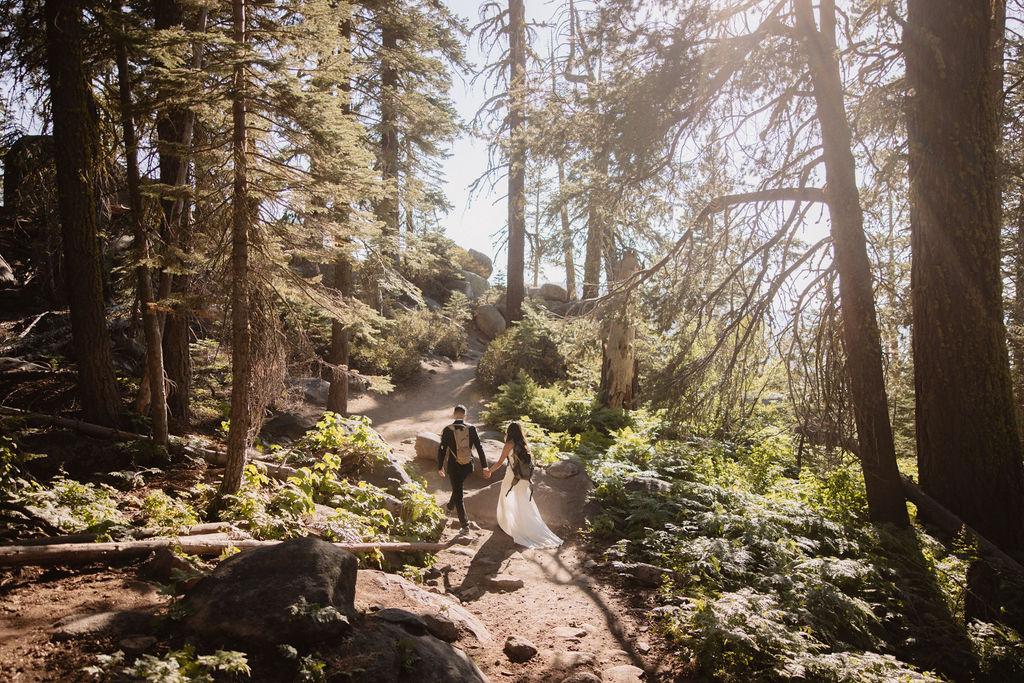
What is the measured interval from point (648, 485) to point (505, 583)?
3.08 metres

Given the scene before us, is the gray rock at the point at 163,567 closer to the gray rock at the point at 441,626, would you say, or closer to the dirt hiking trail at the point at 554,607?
the gray rock at the point at 441,626

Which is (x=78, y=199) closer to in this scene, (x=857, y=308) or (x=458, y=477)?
(x=458, y=477)

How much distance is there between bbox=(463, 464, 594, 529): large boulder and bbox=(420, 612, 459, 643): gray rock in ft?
12.7

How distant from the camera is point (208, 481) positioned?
713 cm

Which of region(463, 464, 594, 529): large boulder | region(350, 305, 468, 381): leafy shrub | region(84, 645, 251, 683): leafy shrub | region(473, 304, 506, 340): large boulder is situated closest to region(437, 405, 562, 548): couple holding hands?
region(463, 464, 594, 529): large boulder

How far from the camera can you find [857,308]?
6.61 meters

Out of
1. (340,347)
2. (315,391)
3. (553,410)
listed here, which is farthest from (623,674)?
(315,391)

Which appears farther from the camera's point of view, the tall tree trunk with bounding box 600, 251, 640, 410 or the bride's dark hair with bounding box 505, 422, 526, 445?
the tall tree trunk with bounding box 600, 251, 640, 410

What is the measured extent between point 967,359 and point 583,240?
5.97 meters

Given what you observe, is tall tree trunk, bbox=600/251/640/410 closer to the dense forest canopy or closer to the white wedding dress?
the dense forest canopy

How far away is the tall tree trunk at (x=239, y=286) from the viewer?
5.96 metres

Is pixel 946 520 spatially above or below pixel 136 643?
below

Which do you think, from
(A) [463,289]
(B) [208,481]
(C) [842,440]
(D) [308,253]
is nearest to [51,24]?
(D) [308,253]

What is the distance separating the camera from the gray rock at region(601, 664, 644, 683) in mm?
4332
